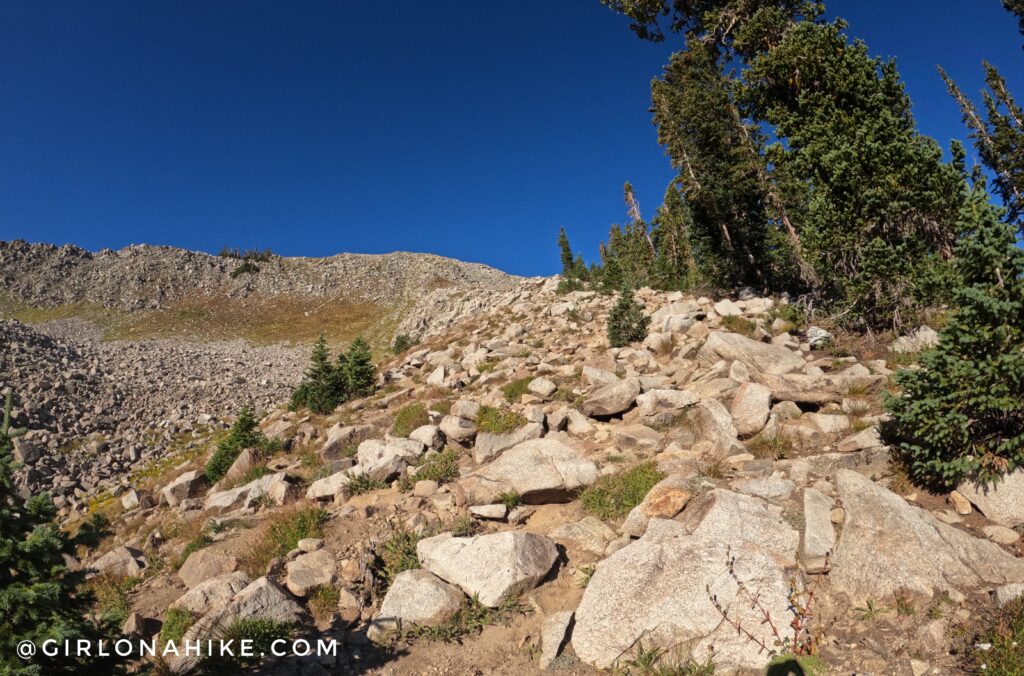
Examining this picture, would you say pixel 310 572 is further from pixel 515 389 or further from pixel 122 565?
pixel 515 389

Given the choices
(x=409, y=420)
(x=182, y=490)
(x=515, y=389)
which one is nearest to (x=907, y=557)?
(x=515, y=389)

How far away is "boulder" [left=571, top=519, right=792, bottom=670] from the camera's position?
17.5 ft

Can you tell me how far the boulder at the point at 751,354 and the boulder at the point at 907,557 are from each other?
5649mm

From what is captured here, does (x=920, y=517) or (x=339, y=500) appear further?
(x=339, y=500)

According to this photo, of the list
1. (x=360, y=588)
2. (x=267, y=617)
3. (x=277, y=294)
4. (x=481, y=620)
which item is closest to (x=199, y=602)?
(x=267, y=617)

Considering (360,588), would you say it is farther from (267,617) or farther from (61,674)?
(61,674)

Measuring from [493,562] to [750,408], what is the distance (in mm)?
6148

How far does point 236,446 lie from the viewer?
1404 cm

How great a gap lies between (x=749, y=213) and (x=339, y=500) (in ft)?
78.4

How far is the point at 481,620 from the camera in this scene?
635 centimetres

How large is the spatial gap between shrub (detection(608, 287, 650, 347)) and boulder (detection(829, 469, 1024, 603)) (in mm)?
11216

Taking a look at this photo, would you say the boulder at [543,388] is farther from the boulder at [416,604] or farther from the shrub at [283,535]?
the boulder at [416,604]

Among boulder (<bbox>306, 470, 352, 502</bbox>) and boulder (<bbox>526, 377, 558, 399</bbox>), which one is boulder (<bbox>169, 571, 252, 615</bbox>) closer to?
boulder (<bbox>306, 470, 352, 502</bbox>)

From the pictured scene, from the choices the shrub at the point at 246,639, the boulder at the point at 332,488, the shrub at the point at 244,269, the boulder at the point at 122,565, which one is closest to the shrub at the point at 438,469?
the boulder at the point at 332,488
